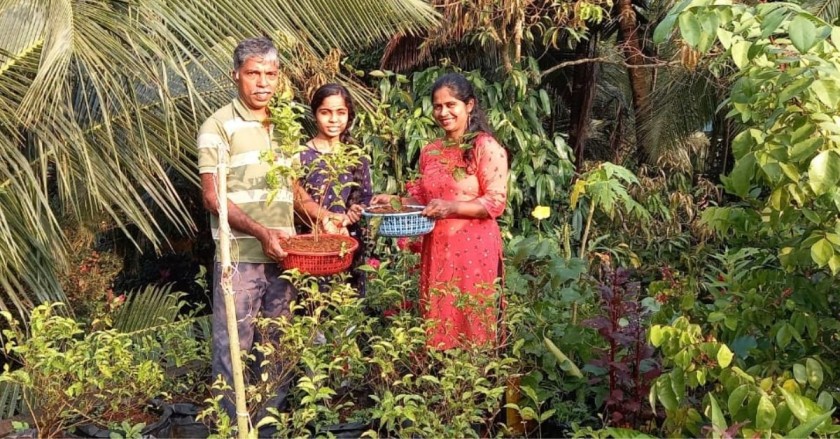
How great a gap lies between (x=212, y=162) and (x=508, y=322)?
1.06 m

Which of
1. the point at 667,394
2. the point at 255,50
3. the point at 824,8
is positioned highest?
the point at 824,8

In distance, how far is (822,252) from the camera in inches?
62.1

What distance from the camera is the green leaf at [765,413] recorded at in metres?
1.47

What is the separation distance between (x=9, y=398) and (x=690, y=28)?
288 centimetres

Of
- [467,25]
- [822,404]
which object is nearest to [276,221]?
[822,404]

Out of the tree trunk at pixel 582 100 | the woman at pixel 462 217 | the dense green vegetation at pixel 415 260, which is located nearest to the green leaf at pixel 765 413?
the dense green vegetation at pixel 415 260

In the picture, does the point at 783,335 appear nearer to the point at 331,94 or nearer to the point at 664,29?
the point at 664,29

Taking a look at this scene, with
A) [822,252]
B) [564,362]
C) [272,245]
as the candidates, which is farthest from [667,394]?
[272,245]

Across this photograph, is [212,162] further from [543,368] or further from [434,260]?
[543,368]

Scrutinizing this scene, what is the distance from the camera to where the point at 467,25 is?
4.88 meters

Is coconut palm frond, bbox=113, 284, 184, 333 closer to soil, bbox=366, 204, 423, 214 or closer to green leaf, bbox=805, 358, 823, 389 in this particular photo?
soil, bbox=366, 204, 423, 214

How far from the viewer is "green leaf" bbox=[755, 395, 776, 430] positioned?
1471 mm

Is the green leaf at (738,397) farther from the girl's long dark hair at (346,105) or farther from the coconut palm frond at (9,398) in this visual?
the coconut palm frond at (9,398)

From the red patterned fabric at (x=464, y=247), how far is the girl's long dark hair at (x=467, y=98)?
23mm
